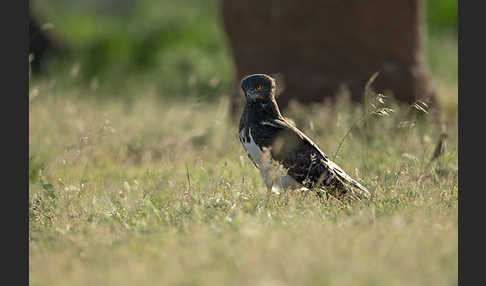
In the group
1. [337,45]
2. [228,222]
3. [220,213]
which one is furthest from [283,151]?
[337,45]

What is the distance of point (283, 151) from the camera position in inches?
198

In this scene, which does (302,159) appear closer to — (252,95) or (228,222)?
(252,95)

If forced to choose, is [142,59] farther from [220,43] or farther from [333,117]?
[333,117]

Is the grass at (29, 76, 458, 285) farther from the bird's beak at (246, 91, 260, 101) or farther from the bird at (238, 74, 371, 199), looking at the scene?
the bird's beak at (246, 91, 260, 101)

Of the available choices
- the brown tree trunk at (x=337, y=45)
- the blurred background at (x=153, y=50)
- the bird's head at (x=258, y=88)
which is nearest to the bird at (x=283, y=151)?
the bird's head at (x=258, y=88)

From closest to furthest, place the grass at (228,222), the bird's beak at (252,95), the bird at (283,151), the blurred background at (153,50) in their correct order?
the grass at (228,222) → the bird at (283,151) → the bird's beak at (252,95) → the blurred background at (153,50)

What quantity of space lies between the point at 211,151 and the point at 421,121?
11.0 feet

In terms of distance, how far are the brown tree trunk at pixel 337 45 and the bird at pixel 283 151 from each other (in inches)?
143

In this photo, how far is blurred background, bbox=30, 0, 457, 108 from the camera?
13727mm

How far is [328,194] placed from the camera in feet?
16.1

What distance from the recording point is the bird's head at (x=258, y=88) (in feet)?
17.5

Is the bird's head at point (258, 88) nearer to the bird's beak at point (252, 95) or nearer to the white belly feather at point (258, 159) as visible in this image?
the bird's beak at point (252, 95)

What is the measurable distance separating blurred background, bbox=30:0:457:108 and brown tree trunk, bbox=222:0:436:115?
1.66 feet

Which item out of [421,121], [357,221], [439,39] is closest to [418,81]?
[421,121]
